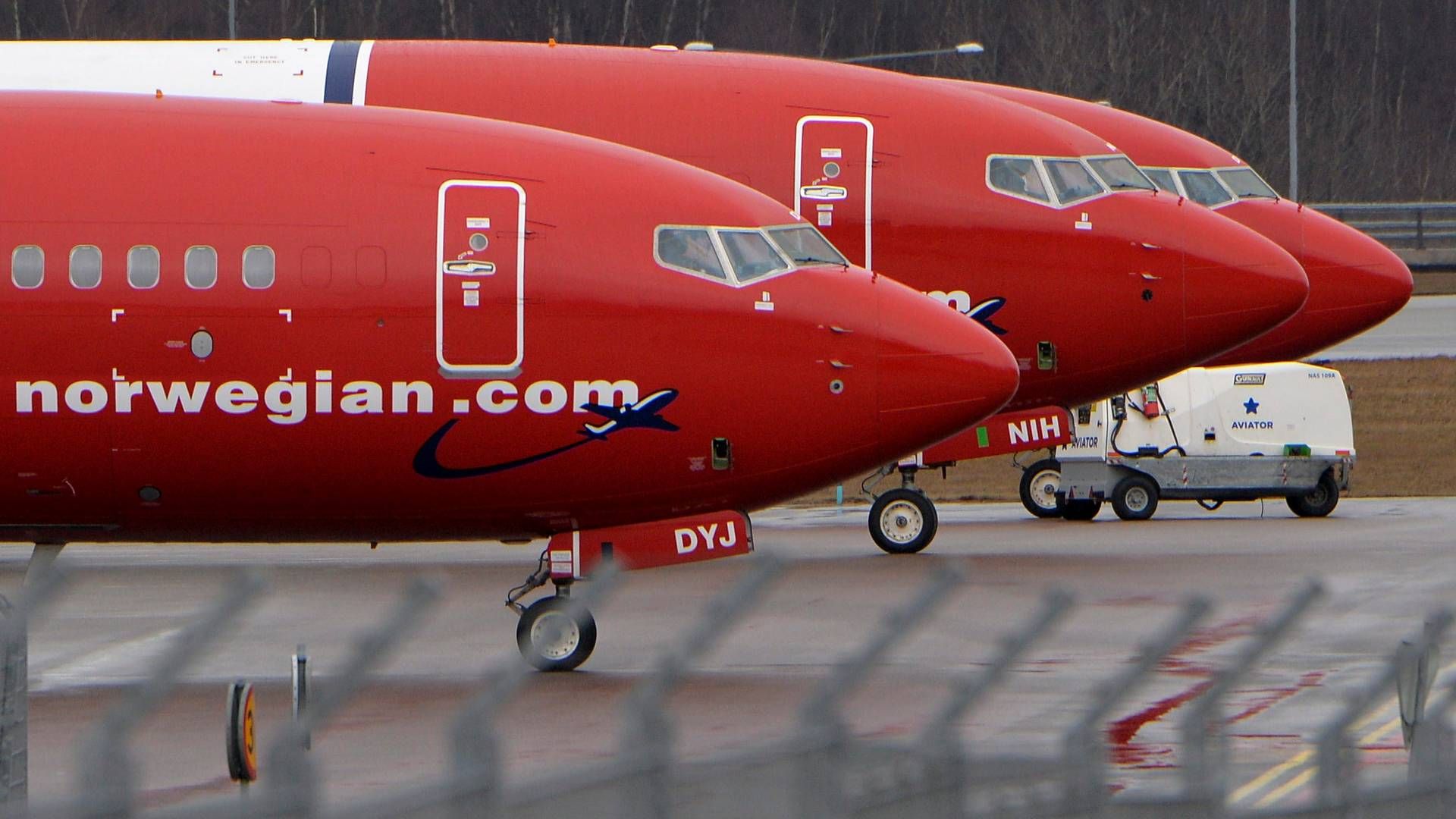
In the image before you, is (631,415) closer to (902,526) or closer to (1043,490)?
(902,526)

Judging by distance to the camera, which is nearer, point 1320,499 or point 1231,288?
point 1231,288

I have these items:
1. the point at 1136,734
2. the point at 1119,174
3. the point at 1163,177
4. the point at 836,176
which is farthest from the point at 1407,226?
the point at 1136,734

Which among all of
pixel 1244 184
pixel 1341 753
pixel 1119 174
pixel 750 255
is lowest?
pixel 1341 753

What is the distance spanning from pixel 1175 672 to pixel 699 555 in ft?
22.0

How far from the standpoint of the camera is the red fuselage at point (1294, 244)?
24000 millimetres

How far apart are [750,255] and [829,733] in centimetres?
1009

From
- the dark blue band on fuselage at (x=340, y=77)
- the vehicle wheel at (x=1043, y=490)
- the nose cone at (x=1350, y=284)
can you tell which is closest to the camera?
the dark blue band on fuselage at (x=340, y=77)

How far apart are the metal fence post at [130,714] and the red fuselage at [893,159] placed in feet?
45.8

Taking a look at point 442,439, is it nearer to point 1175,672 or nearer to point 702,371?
point 702,371

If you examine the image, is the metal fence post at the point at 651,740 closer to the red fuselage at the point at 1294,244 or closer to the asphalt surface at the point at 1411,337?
the red fuselage at the point at 1294,244

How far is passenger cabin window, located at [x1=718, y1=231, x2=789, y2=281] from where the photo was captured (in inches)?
615

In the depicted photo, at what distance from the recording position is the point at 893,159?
19.8 meters

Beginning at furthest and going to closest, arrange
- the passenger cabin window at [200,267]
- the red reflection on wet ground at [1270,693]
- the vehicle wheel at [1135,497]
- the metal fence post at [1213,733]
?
1. the vehicle wheel at [1135,497]
2. the passenger cabin window at [200,267]
3. the red reflection on wet ground at [1270,693]
4. the metal fence post at [1213,733]

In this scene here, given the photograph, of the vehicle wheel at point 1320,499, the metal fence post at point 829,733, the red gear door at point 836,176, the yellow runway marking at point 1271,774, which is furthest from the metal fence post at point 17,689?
the vehicle wheel at point 1320,499
